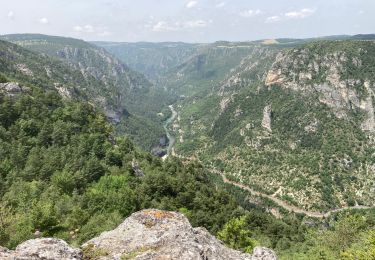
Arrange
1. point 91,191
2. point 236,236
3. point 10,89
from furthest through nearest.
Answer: point 10,89 < point 91,191 < point 236,236

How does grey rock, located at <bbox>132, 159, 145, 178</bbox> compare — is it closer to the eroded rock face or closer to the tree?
the tree

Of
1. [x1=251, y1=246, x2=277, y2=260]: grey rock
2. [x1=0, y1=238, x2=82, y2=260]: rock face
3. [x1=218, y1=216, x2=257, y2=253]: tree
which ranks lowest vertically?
[x1=218, y1=216, x2=257, y2=253]: tree

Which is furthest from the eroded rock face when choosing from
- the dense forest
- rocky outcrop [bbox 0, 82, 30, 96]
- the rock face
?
rocky outcrop [bbox 0, 82, 30, 96]

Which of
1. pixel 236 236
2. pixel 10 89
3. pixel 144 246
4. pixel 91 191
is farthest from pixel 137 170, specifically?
pixel 144 246

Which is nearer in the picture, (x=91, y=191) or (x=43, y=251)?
(x=43, y=251)

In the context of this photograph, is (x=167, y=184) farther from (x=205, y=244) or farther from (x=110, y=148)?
(x=205, y=244)

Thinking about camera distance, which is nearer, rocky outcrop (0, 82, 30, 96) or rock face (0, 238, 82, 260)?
rock face (0, 238, 82, 260)

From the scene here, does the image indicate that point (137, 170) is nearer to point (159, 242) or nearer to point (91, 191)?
point (91, 191)

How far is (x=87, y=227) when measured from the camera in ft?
258

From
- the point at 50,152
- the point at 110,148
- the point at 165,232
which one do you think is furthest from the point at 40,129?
the point at 165,232

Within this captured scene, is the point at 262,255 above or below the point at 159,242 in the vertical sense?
below

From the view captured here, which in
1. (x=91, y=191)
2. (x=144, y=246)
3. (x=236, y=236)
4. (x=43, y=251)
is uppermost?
(x=43, y=251)

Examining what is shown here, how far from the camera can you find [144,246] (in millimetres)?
37469

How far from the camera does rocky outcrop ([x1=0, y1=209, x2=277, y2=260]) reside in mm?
34625
